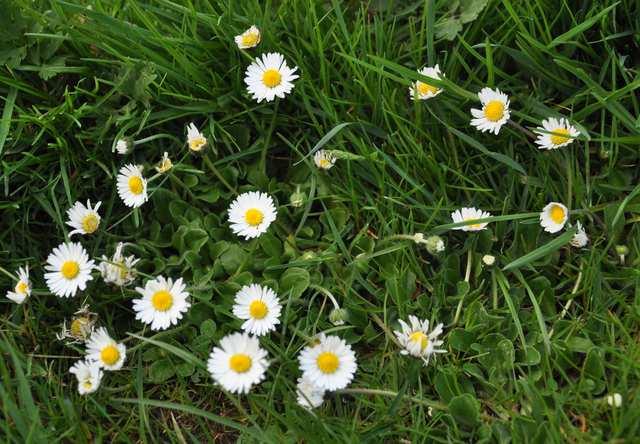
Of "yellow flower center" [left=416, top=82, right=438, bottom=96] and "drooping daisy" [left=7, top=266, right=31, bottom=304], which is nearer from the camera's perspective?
"drooping daisy" [left=7, top=266, right=31, bottom=304]

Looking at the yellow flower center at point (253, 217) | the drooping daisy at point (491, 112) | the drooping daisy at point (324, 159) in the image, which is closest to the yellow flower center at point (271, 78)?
the drooping daisy at point (324, 159)

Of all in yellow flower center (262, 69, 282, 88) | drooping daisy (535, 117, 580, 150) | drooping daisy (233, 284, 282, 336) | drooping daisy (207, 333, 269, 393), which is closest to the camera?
drooping daisy (207, 333, 269, 393)

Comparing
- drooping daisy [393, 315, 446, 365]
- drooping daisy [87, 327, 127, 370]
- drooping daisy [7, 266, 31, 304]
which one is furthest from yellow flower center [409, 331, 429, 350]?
drooping daisy [7, 266, 31, 304]

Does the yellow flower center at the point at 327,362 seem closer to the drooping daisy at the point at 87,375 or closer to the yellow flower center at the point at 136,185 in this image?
the drooping daisy at the point at 87,375

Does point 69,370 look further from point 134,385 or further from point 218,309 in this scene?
point 218,309

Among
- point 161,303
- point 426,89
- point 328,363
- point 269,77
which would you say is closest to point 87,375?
point 161,303

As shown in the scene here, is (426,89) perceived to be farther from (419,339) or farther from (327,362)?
(327,362)

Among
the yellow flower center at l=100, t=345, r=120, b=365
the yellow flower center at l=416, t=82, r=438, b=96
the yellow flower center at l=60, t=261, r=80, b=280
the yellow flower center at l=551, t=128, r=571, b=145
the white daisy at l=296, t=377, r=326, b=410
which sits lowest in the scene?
the white daisy at l=296, t=377, r=326, b=410

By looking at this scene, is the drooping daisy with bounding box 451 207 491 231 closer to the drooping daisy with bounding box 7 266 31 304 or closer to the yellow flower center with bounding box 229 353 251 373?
the yellow flower center with bounding box 229 353 251 373
